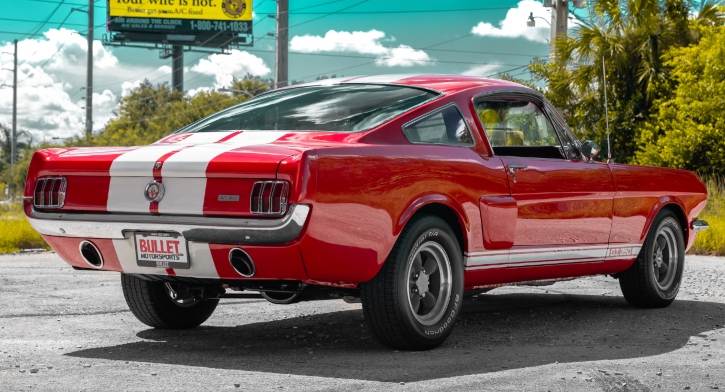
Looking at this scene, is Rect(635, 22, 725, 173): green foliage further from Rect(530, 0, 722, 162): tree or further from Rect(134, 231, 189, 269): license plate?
Rect(134, 231, 189, 269): license plate

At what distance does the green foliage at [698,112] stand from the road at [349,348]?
48.0 feet

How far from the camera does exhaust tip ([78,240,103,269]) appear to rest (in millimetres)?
5164

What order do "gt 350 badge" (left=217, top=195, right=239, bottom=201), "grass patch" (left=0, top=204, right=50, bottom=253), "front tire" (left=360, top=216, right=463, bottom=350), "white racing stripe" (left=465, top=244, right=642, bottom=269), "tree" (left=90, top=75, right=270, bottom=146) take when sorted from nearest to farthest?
"gt 350 badge" (left=217, top=195, right=239, bottom=201) → "front tire" (left=360, top=216, right=463, bottom=350) → "white racing stripe" (left=465, top=244, right=642, bottom=269) → "grass patch" (left=0, top=204, right=50, bottom=253) → "tree" (left=90, top=75, right=270, bottom=146)

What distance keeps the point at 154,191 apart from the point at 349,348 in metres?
1.35

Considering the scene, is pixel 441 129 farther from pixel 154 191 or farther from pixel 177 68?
pixel 177 68

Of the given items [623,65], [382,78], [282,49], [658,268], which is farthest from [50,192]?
[623,65]

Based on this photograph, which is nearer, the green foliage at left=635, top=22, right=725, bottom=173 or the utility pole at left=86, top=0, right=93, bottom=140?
the green foliage at left=635, top=22, right=725, bottom=173

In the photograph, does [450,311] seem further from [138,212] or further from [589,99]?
[589,99]

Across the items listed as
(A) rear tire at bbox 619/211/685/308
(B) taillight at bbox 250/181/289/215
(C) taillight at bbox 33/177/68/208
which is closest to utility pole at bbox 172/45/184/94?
(A) rear tire at bbox 619/211/685/308

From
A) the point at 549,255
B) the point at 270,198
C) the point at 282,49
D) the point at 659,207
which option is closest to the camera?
the point at 270,198

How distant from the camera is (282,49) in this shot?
79.5 feet

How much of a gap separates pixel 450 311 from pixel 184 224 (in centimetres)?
152

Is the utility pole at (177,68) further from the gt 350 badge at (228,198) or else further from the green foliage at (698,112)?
the gt 350 badge at (228,198)

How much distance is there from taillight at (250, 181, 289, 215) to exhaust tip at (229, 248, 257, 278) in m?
0.22
